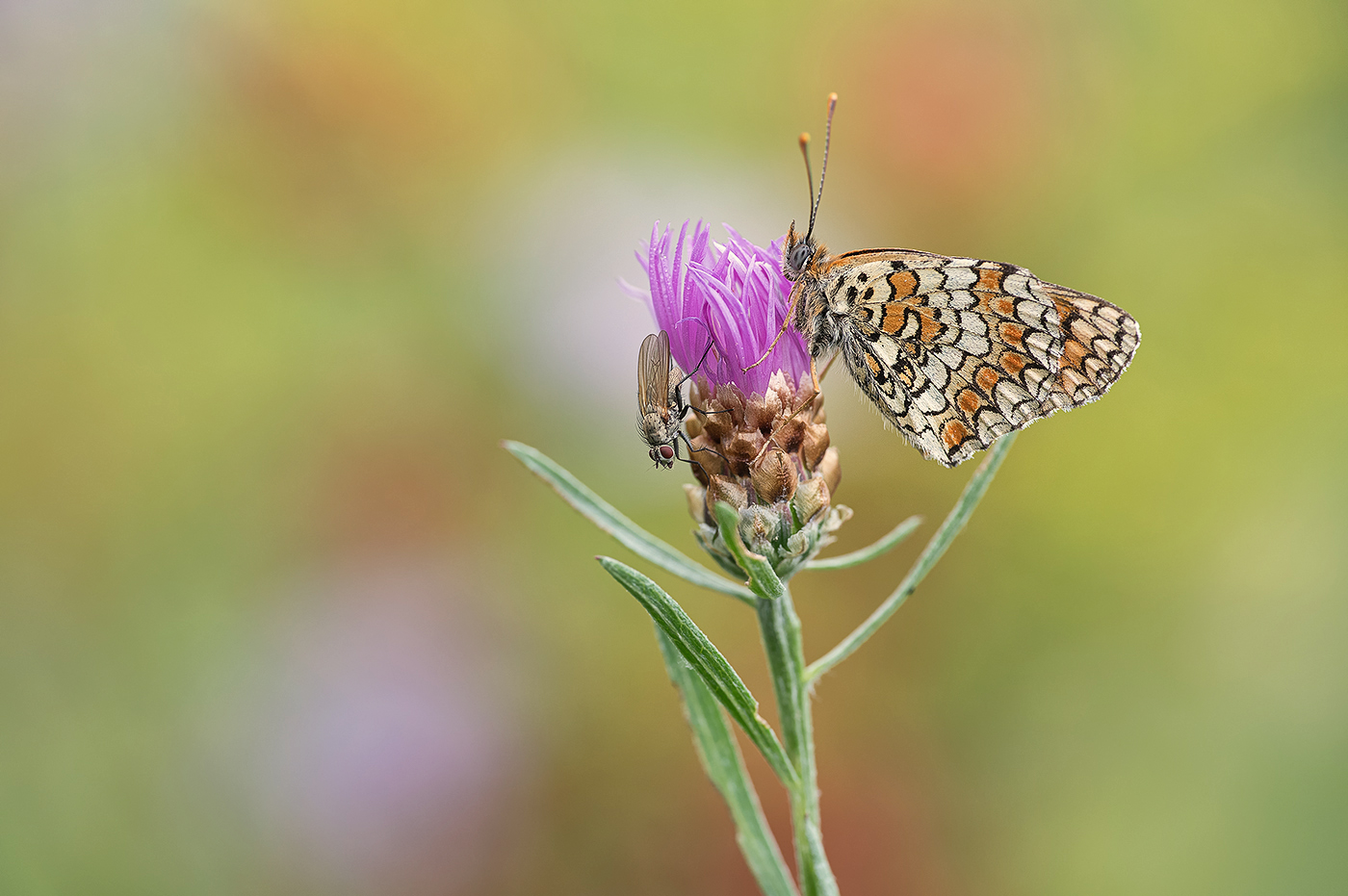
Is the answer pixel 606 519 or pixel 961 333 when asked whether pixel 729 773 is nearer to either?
pixel 606 519

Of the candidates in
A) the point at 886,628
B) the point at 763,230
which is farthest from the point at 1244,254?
the point at 886,628

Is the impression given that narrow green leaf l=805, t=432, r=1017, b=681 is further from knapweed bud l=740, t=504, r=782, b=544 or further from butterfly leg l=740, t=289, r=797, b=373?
butterfly leg l=740, t=289, r=797, b=373

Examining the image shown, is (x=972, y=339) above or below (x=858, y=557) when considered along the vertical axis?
above

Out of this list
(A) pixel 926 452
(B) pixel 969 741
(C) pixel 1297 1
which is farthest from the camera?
(C) pixel 1297 1

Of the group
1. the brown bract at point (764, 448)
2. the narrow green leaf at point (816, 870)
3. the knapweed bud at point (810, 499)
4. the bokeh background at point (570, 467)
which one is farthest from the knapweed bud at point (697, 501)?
the bokeh background at point (570, 467)

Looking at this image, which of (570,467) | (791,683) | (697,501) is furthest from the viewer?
(570,467)

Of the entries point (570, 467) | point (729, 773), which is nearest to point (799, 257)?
point (729, 773)

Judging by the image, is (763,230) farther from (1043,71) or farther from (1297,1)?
(1297,1)

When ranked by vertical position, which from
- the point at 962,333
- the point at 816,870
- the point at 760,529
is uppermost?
the point at 962,333
